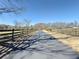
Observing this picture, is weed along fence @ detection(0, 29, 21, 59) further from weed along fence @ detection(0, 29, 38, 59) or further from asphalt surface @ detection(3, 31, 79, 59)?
asphalt surface @ detection(3, 31, 79, 59)

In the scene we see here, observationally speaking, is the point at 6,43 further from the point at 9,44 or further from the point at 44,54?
the point at 44,54

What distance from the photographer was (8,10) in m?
10.1

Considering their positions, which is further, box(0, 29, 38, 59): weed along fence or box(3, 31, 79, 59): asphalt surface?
box(0, 29, 38, 59): weed along fence

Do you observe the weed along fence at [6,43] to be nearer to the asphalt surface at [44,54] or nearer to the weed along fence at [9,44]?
the weed along fence at [9,44]

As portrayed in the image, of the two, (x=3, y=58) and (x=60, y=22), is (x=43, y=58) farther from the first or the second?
(x=60, y=22)

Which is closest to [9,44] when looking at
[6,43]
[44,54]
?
[6,43]

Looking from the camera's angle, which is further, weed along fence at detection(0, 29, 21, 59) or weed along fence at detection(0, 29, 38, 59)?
weed along fence at detection(0, 29, 38, 59)

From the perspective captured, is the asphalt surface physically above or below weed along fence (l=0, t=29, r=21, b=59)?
below

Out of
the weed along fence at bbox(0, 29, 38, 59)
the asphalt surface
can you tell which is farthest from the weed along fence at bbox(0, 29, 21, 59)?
the asphalt surface

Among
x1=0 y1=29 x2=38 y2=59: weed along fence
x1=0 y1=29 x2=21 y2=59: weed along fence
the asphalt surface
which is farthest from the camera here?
x1=0 y1=29 x2=38 y2=59: weed along fence

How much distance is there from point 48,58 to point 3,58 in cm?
210

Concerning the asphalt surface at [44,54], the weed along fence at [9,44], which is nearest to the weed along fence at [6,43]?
the weed along fence at [9,44]

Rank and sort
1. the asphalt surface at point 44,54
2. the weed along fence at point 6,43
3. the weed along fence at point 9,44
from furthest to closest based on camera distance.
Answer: the weed along fence at point 9,44 < the weed along fence at point 6,43 < the asphalt surface at point 44,54

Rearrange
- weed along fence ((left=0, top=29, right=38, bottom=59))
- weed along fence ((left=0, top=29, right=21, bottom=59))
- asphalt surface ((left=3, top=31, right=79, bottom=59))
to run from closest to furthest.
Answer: asphalt surface ((left=3, top=31, right=79, bottom=59)), weed along fence ((left=0, top=29, right=21, bottom=59)), weed along fence ((left=0, top=29, right=38, bottom=59))
